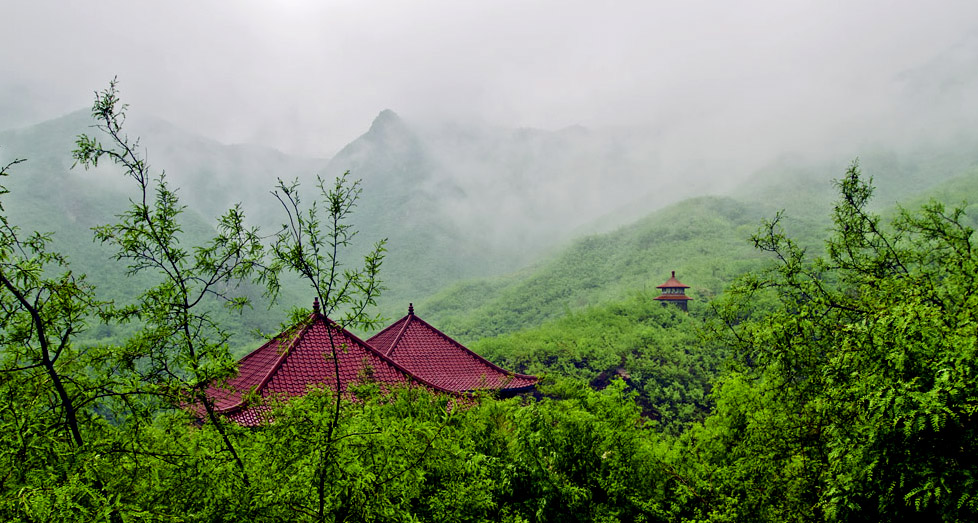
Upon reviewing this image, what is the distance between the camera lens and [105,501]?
9.63 ft

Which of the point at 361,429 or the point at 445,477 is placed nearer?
the point at 361,429

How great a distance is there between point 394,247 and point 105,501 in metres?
92.5

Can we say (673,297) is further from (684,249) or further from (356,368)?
(356,368)

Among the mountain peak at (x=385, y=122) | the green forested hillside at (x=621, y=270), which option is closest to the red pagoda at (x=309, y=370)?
the green forested hillside at (x=621, y=270)

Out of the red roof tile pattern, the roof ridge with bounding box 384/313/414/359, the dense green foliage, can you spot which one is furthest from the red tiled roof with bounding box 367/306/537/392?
the red roof tile pattern

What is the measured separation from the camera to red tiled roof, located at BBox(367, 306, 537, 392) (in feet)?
32.8

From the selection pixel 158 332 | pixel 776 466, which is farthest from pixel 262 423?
A: pixel 776 466

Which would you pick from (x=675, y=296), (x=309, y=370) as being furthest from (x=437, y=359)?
(x=675, y=296)

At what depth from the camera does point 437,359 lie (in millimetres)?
10727

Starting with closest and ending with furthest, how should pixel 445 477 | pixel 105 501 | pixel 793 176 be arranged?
pixel 105 501 < pixel 445 477 < pixel 793 176

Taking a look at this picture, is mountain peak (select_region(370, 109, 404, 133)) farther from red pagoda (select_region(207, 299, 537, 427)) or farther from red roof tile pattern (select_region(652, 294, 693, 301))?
red pagoda (select_region(207, 299, 537, 427))

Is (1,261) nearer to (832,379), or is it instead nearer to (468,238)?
(832,379)

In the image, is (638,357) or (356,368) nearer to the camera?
(356,368)

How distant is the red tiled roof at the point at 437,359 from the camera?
999 cm
